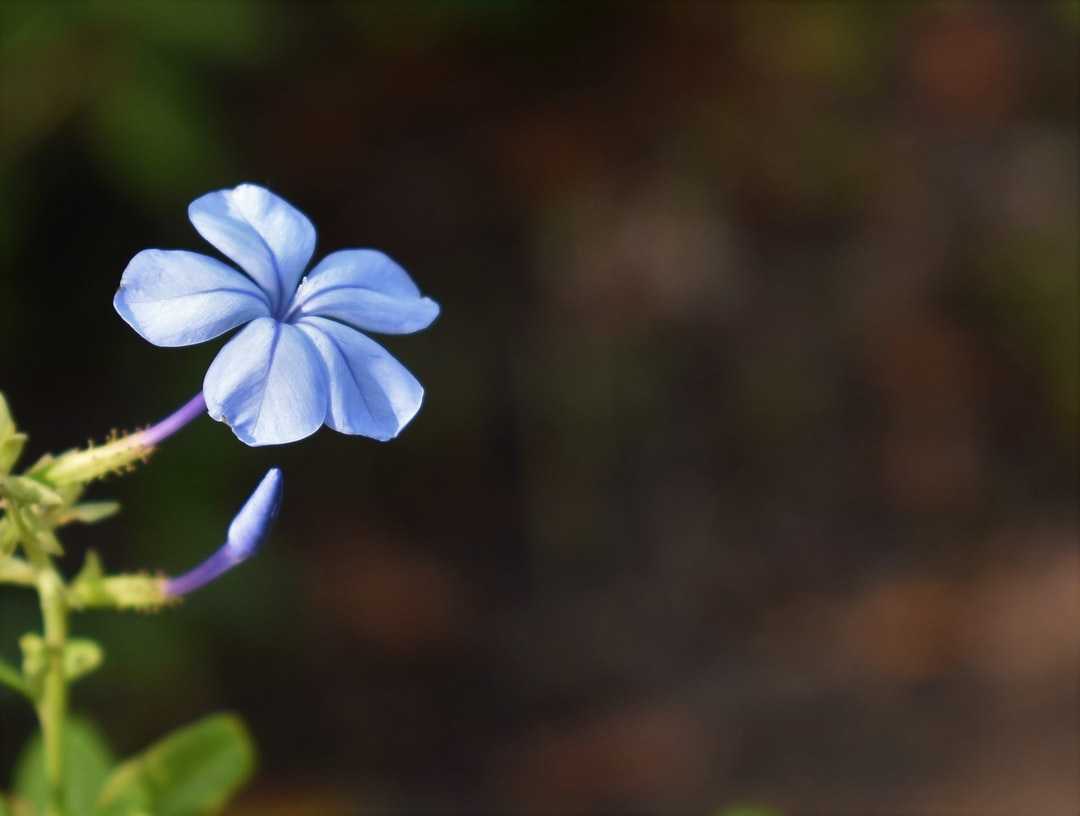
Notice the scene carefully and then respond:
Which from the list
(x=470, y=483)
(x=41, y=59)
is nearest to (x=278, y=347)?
(x=41, y=59)

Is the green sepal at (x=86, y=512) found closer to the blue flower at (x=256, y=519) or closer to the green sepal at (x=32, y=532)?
the green sepal at (x=32, y=532)

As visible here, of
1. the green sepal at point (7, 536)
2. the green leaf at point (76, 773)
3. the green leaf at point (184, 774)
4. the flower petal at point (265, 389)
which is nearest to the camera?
the flower petal at point (265, 389)

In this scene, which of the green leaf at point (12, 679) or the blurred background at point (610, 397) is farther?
the blurred background at point (610, 397)

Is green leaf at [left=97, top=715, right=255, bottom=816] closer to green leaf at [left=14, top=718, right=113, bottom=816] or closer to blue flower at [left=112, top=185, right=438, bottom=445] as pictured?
green leaf at [left=14, top=718, right=113, bottom=816]

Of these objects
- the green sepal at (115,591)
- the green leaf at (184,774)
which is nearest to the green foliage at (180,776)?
the green leaf at (184,774)

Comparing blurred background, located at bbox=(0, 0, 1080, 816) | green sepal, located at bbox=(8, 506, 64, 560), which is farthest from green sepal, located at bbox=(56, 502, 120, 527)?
blurred background, located at bbox=(0, 0, 1080, 816)

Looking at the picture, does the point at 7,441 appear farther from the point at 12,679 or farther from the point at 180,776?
the point at 180,776

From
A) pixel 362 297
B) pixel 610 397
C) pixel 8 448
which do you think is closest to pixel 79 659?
pixel 8 448
